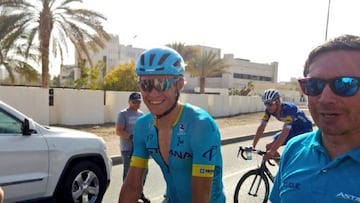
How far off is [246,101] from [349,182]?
33.8 metres

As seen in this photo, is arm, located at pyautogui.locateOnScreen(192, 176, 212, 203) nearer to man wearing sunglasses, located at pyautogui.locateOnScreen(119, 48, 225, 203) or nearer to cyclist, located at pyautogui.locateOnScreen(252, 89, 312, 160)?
man wearing sunglasses, located at pyautogui.locateOnScreen(119, 48, 225, 203)

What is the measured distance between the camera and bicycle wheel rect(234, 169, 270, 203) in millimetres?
6211

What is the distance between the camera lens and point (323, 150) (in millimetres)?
1710

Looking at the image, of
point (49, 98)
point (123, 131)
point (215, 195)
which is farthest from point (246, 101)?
point (215, 195)

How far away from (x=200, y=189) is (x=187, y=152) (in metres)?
0.22

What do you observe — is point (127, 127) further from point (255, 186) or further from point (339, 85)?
point (339, 85)

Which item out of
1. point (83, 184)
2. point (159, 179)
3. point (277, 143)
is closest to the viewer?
point (277, 143)

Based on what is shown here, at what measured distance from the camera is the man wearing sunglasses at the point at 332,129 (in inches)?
61.9

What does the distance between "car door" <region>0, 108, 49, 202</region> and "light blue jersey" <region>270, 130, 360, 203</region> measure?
3.84m

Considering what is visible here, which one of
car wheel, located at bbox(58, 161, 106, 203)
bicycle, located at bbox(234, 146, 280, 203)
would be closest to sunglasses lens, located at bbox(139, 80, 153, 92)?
car wheel, located at bbox(58, 161, 106, 203)

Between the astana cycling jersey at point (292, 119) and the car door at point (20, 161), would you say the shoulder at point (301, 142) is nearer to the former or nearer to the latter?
the car door at point (20, 161)

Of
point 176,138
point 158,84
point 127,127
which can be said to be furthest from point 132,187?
point 127,127

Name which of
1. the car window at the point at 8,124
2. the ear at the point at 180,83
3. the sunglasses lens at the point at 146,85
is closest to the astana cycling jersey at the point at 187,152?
the ear at the point at 180,83

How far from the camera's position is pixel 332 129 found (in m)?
1.63
